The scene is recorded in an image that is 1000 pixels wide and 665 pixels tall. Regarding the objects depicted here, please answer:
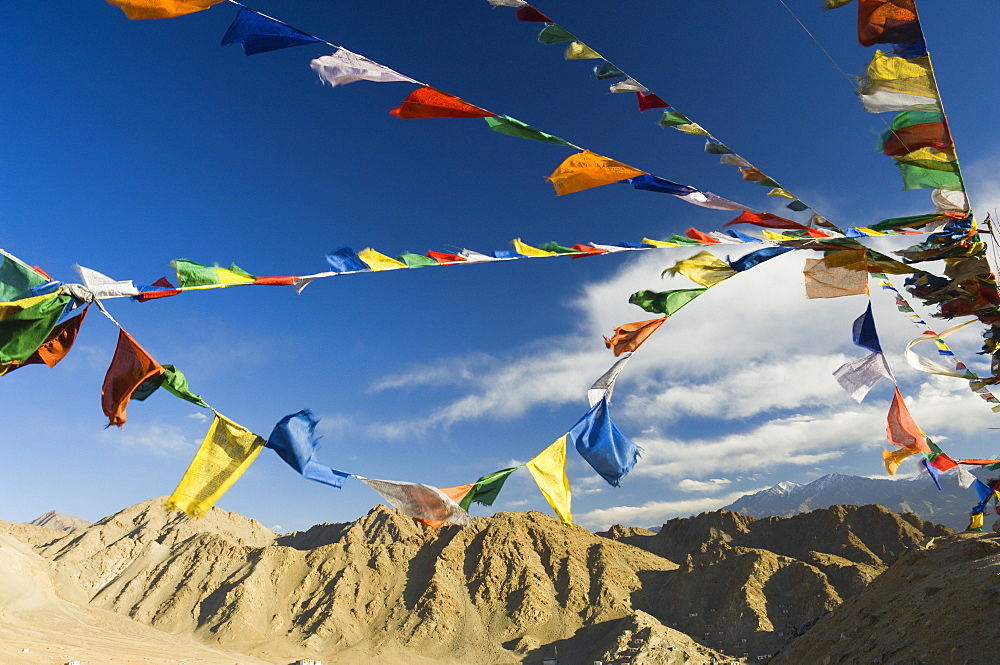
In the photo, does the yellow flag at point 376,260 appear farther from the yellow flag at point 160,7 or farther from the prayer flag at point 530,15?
the prayer flag at point 530,15

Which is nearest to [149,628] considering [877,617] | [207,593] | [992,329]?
[207,593]

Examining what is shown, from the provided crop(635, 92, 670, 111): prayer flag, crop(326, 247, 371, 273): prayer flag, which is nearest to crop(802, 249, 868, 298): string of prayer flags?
crop(635, 92, 670, 111): prayer flag

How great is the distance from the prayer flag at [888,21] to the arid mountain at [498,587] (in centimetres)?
3689

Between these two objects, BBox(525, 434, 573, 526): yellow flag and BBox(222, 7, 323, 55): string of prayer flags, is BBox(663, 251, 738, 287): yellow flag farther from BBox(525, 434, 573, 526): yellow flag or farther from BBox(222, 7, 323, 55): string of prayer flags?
BBox(222, 7, 323, 55): string of prayer flags

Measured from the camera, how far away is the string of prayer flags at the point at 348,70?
4.29 metres

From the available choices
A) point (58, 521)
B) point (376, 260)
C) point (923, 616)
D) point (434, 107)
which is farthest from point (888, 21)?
point (58, 521)

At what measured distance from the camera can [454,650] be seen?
50.8 metres

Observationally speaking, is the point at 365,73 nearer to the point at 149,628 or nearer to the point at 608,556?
the point at 608,556

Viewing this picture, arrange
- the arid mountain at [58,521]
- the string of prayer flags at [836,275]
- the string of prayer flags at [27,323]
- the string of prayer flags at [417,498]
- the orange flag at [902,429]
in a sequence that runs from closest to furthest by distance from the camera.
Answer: the string of prayer flags at [27,323] < the string of prayer flags at [417,498] < the string of prayer flags at [836,275] < the orange flag at [902,429] < the arid mountain at [58,521]

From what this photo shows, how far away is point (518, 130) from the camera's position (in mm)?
4715

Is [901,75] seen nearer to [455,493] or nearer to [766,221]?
[766,221]

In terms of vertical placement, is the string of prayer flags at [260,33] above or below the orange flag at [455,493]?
above

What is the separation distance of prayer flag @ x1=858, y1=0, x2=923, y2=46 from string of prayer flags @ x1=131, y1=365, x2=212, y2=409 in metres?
6.51

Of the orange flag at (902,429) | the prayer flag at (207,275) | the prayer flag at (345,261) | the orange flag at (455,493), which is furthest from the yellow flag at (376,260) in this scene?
the orange flag at (902,429)
